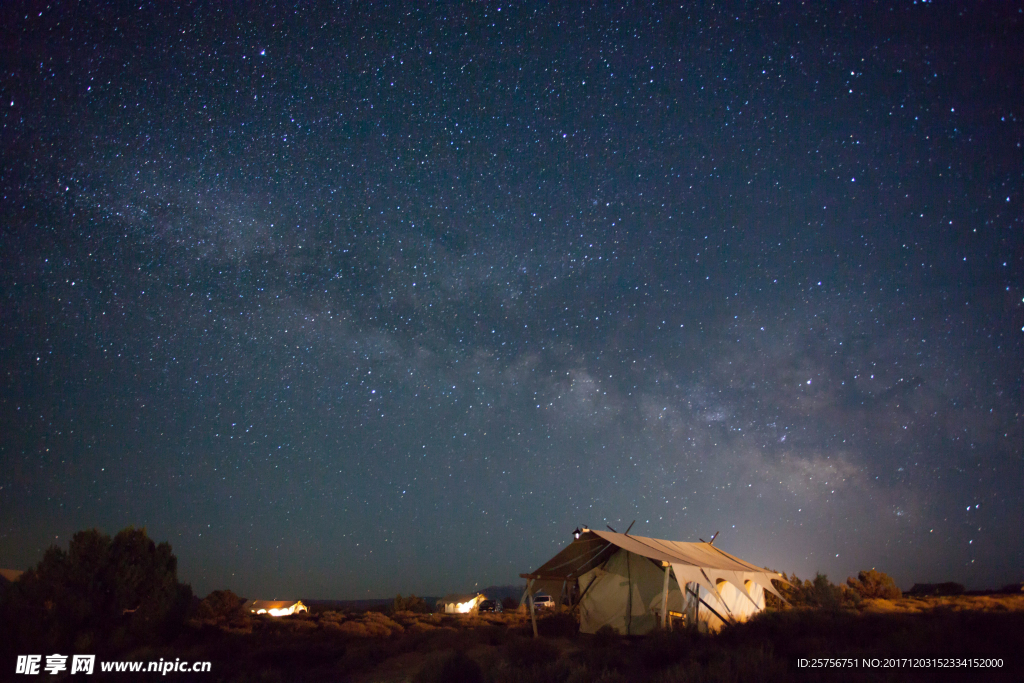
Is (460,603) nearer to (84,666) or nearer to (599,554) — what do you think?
(599,554)

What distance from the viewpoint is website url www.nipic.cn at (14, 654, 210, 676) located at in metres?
11.2

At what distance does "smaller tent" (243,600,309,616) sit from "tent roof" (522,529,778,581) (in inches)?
1316

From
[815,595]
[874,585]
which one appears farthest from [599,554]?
[874,585]

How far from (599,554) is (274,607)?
36408 millimetres

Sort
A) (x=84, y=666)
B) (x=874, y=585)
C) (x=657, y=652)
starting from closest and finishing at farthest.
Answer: (x=657, y=652), (x=84, y=666), (x=874, y=585)

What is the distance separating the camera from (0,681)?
34.8 ft

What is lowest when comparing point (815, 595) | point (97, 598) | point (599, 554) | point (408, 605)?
point (408, 605)

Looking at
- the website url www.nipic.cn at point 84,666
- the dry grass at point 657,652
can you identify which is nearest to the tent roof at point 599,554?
the dry grass at point 657,652

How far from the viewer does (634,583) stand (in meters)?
Result: 17.7

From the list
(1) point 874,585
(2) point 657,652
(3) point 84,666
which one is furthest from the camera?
(1) point 874,585

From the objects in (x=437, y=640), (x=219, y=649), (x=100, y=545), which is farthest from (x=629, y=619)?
(x=100, y=545)

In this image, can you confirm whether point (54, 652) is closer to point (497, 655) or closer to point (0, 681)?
point (0, 681)

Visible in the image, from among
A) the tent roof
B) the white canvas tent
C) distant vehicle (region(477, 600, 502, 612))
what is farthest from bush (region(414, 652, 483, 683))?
distant vehicle (region(477, 600, 502, 612))

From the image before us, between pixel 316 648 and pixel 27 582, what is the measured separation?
750 centimetres
